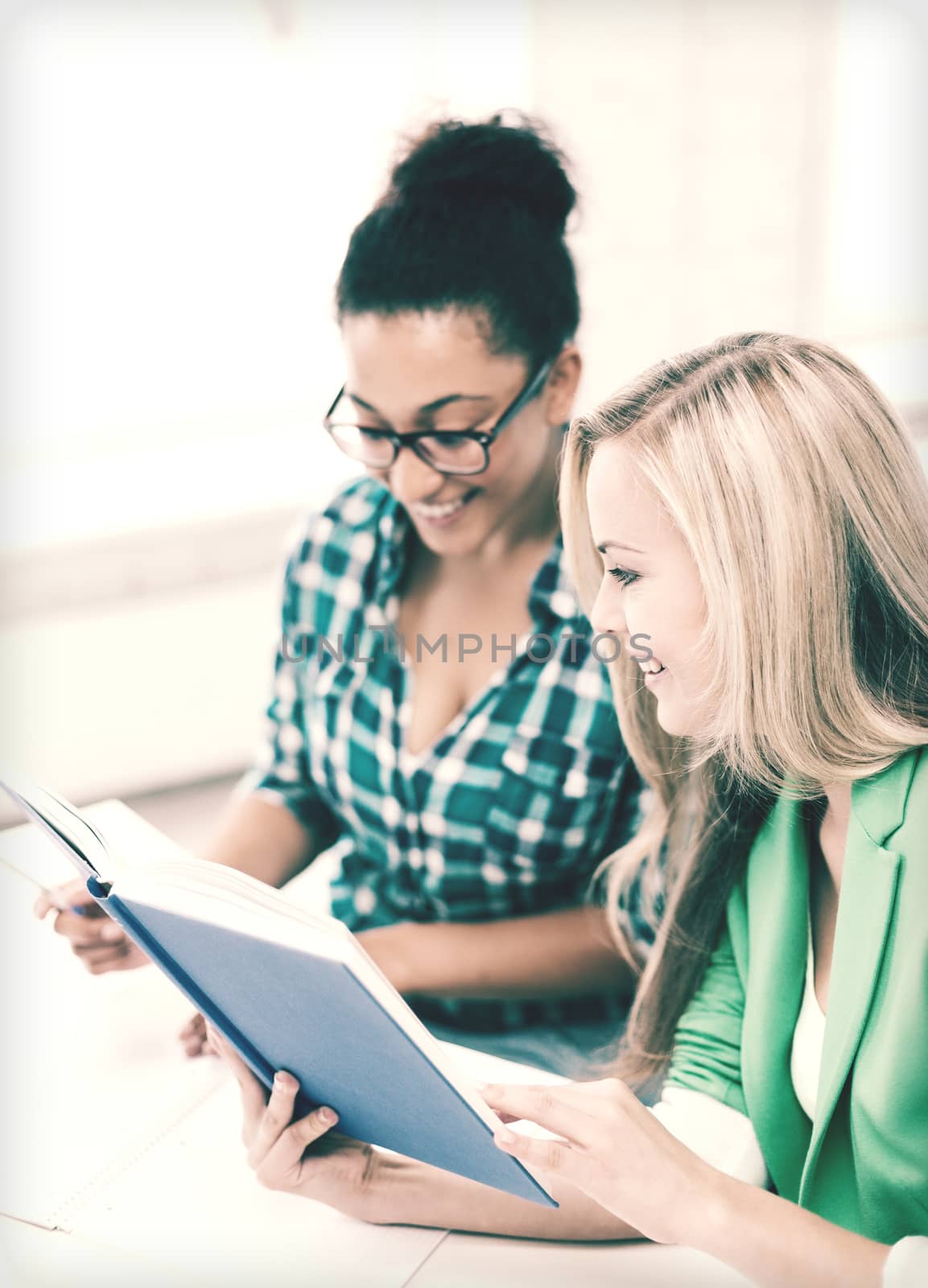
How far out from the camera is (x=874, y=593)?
861mm

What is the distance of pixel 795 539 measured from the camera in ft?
2.72

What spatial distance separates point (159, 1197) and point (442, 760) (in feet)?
1.80

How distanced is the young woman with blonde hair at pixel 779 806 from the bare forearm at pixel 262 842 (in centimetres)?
55

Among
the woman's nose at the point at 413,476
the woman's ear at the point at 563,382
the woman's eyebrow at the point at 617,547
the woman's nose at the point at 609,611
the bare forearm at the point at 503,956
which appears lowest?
the bare forearm at the point at 503,956

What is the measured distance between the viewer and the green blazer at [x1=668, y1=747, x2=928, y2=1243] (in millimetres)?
882

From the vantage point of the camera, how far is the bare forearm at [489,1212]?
928 millimetres

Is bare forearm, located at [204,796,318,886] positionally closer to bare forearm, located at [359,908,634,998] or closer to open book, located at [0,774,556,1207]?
bare forearm, located at [359,908,634,998]

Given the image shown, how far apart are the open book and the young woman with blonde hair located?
0.12 feet

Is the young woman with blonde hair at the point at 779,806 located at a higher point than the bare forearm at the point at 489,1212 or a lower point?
higher

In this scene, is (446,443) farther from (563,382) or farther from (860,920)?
(860,920)

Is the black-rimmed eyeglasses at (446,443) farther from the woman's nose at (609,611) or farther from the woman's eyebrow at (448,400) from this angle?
the woman's nose at (609,611)

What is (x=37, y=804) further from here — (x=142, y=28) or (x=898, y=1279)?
(x=142, y=28)

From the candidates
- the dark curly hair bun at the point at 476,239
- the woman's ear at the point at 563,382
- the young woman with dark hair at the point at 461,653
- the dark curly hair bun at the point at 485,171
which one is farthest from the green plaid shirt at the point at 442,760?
the dark curly hair bun at the point at 485,171

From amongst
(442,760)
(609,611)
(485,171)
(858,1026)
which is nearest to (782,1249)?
(858,1026)
